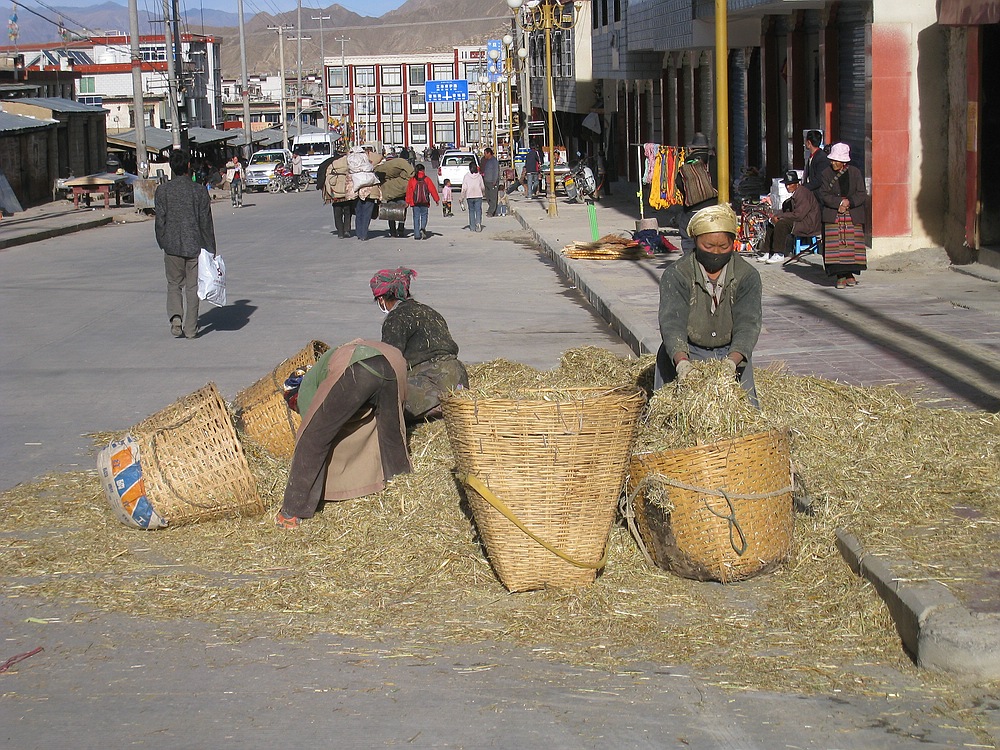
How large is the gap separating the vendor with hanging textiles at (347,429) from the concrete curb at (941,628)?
265cm

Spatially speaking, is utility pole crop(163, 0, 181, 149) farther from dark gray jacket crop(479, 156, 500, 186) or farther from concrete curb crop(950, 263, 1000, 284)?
concrete curb crop(950, 263, 1000, 284)

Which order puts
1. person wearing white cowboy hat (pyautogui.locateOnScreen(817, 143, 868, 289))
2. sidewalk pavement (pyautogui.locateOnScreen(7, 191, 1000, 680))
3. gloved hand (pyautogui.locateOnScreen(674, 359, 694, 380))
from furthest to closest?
person wearing white cowboy hat (pyautogui.locateOnScreen(817, 143, 868, 289)) < gloved hand (pyautogui.locateOnScreen(674, 359, 694, 380)) < sidewalk pavement (pyautogui.locateOnScreen(7, 191, 1000, 680))

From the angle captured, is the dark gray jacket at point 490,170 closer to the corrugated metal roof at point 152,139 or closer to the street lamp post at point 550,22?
the street lamp post at point 550,22

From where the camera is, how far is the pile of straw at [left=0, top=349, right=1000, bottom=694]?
4.91 meters

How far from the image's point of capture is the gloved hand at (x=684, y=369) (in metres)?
5.71

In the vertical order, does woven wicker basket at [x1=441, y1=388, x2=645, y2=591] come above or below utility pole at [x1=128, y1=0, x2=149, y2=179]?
below

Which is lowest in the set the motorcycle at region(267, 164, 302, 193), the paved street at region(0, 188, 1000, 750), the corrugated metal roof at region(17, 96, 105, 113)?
the paved street at region(0, 188, 1000, 750)

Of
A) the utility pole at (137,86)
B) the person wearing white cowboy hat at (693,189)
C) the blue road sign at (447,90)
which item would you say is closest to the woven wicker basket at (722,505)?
the person wearing white cowboy hat at (693,189)

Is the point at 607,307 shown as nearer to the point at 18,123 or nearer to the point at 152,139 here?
the point at 18,123

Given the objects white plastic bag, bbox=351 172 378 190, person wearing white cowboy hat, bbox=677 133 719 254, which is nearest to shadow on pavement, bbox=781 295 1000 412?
person wearing white cowboy hat, bbox=677 133 719 254

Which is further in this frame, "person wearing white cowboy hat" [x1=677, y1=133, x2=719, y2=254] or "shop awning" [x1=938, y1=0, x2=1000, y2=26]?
"person wearing white cowboy hat" [x1=677, y1=133, x2=719, y2=254]

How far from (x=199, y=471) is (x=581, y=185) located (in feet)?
101

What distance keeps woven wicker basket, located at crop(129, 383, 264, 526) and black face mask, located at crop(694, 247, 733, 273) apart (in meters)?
2.50

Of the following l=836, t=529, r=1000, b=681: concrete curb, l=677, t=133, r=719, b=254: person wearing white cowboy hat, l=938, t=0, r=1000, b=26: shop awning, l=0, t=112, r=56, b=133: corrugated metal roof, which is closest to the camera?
l=836, t=529, r=1000, b=681: concrete curb
